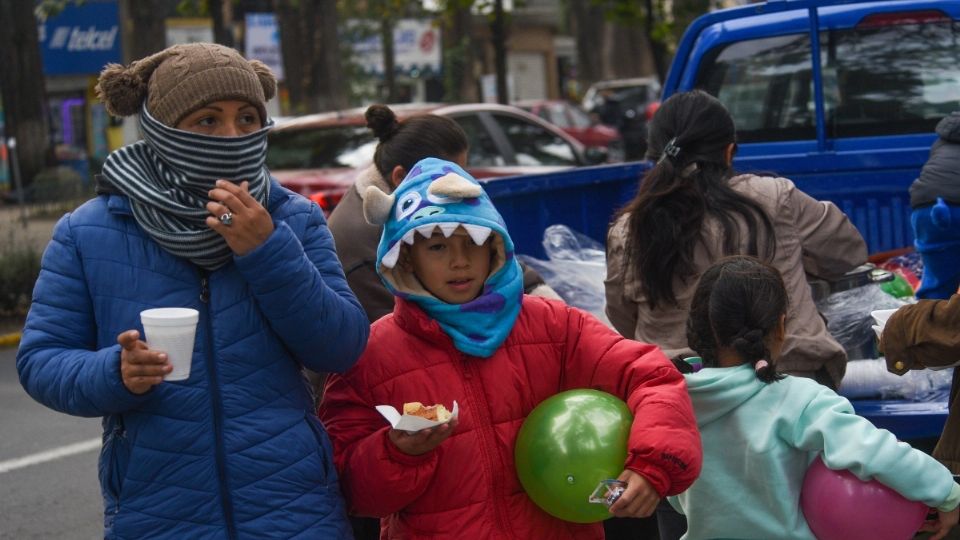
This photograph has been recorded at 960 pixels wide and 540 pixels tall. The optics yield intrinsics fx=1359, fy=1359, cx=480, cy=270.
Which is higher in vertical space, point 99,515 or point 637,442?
point 637,442

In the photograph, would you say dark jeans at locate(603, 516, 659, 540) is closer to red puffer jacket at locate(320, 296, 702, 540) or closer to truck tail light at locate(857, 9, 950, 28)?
red puffer jacket at locate(320, 296, 702, 540)

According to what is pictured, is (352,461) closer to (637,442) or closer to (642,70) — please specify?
(637,442)

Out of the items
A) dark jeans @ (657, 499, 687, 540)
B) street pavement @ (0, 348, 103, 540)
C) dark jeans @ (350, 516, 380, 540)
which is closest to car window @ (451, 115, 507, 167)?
street pavement @ (0, 348, 103, 540)

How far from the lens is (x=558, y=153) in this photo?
13227mm

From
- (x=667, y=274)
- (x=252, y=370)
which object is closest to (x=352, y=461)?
(x=252, y=370)

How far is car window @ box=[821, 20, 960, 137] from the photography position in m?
5.93

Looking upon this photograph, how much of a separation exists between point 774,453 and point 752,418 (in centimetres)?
10

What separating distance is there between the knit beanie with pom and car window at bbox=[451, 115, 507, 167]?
30.1 feet

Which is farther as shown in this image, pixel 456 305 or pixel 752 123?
pixel 752 123

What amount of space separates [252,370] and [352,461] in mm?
330

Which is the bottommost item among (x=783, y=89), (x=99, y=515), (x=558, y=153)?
(x=99, y=515)

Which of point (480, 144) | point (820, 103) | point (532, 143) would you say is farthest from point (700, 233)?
point (532, 143)

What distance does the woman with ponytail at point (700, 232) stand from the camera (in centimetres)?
399

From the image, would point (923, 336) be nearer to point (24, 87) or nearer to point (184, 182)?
point (184, 182)
